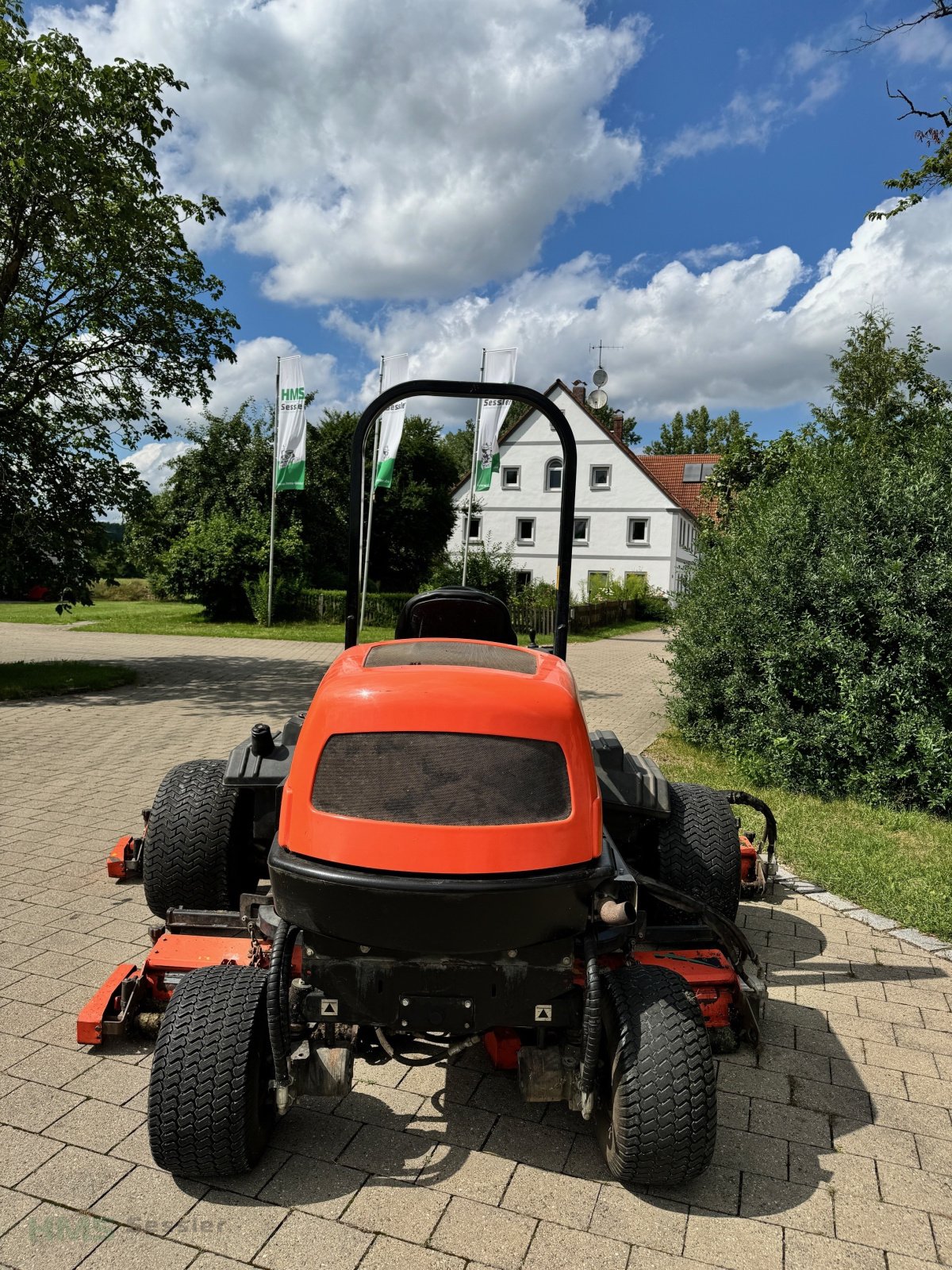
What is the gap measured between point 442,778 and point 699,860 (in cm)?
181

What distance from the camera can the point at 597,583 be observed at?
35.0 meters

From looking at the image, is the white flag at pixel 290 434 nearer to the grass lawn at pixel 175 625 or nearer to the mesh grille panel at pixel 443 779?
the grass lawn at pixel 175 625

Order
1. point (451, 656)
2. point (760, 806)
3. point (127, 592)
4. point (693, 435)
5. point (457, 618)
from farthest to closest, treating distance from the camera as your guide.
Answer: point (693, 435)
point (127, 592)
point (760, 806)
point (457, 618)
point (451, 656)

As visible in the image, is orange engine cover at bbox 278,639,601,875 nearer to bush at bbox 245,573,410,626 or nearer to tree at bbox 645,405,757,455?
bush at bbox 245,573,410,626

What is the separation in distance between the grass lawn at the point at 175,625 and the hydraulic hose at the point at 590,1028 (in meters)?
14.5

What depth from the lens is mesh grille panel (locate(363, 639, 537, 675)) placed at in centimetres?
264

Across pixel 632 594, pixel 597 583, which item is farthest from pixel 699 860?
pixel 597 583

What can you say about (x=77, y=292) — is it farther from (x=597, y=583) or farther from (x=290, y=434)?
(x=597, y=583)

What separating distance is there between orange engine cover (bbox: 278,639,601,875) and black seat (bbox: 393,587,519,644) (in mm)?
1066

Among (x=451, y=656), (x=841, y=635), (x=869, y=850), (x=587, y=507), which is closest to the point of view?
(x=451, y=656)

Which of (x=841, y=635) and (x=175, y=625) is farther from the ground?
(x=841, y=635)

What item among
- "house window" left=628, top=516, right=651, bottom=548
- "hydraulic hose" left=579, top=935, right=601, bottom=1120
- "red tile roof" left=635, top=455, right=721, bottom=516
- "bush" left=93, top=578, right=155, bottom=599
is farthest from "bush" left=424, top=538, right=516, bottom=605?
"hydraulic hose" left=579, top=935, right=601, bottom=1120

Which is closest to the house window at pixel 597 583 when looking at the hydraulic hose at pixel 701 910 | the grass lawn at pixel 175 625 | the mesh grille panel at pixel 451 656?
the grass lawn at pixel 175 625

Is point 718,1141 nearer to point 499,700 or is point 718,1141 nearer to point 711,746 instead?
point 499,700
